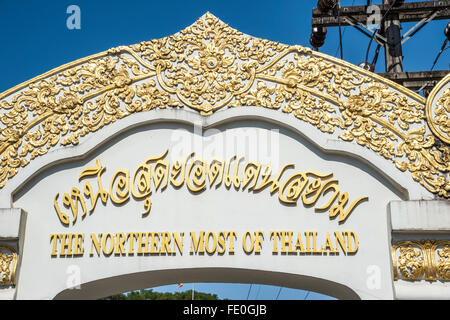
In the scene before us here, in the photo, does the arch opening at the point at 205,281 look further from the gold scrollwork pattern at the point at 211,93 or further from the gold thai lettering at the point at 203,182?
the gold scrollwork pattern at the point at 211,93

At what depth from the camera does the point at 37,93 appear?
26.4 feet

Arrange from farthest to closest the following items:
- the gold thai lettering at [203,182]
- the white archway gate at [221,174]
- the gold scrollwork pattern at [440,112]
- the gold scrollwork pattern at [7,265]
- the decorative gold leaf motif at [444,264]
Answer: the gold scrollwork pattern at [440,112] < the gold thai lettering at [203,182] < the gold scrollwork pattern at [7,265] < the white archway gate at [221,174] < the decorative gold leaf motif at [444,264]

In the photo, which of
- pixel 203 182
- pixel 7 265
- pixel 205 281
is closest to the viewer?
pixel 7 265

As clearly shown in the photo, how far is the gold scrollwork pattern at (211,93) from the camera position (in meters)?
7.47

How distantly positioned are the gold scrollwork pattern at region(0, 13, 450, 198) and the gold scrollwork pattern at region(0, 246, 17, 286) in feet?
3.00

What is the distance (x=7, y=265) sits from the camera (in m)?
7.19

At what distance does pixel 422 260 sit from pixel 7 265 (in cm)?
522

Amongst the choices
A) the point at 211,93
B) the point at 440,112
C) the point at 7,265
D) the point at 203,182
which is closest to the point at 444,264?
the point at 440,112

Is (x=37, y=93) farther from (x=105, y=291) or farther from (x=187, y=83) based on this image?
(x=105, y=291)

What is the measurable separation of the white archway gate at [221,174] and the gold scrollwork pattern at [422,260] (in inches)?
0.6

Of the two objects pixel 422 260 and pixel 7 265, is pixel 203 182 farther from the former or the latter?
pixel 422 260

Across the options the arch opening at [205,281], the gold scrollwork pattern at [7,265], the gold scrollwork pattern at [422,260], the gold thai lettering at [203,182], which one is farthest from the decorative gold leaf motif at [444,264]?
the gold scrollwork pattern at [7,265]

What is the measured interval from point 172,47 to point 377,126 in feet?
10.2
